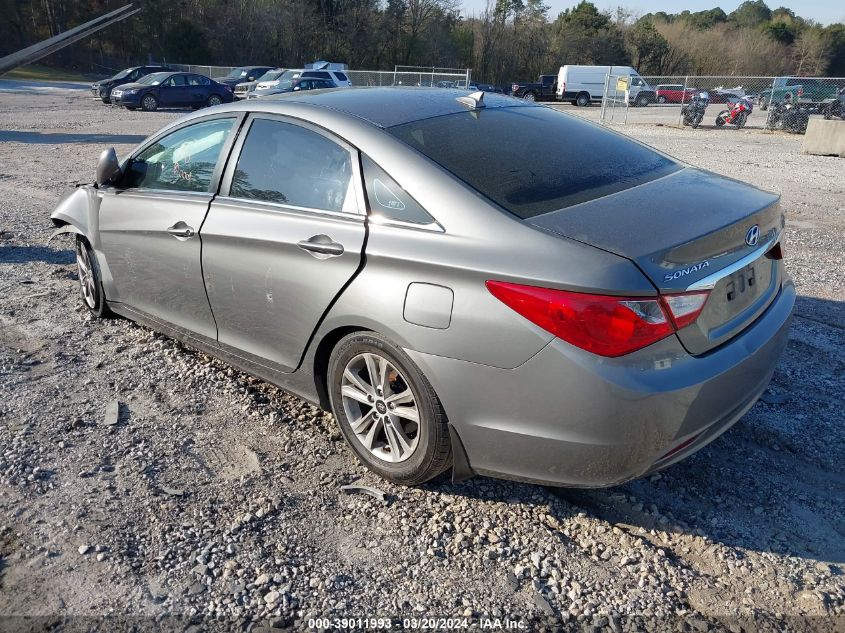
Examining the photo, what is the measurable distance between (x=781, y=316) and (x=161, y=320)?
3433 mm

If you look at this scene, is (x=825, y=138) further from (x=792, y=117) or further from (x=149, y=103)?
(x=149, y=103)

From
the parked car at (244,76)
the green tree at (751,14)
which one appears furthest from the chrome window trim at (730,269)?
the green tree at (751,14)

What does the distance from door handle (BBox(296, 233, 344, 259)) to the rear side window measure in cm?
22

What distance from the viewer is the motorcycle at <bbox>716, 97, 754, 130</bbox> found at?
23.9 metres

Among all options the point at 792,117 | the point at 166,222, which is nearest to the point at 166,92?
the point at 792,117

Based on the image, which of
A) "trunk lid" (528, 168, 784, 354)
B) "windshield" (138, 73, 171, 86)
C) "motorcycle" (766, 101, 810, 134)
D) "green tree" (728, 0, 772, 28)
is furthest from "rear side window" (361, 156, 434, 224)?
"green tree" (728, 0, 772, 28)

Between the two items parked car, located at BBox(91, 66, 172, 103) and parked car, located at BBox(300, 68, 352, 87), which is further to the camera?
parked car, located at BBox(91, 66, 172, 103)

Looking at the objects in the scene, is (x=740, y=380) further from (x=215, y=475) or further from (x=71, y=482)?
(x=71, y=482)

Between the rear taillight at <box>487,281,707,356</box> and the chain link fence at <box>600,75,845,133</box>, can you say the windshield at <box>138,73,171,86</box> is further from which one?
the rear taillight at <box>487,281,707,356</box>

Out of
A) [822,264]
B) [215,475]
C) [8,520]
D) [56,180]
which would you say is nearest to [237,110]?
[215,475]

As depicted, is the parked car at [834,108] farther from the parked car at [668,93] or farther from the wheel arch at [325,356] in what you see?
the wheel arch at [325,356]

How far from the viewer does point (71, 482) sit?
322 cm

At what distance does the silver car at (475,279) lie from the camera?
2482mm

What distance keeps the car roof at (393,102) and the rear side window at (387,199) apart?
30cm
